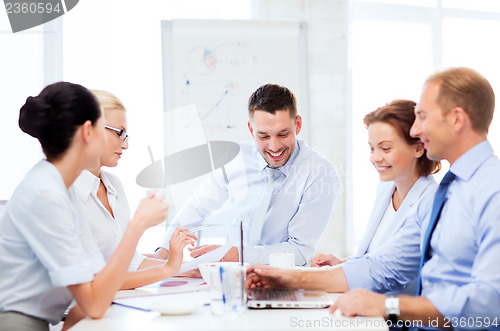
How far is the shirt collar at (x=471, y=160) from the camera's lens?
1517 millimetres

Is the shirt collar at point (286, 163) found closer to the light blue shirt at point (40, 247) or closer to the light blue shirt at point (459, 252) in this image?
the light blue shirt at point (459, 252)

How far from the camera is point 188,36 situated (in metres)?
3.71

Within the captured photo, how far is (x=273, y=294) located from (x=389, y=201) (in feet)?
2.63

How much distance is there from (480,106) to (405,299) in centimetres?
61

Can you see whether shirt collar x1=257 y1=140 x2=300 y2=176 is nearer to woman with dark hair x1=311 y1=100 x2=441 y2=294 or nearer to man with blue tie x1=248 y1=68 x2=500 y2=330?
woman with dark hair x1=311 y1=100 x2=441 y2=294

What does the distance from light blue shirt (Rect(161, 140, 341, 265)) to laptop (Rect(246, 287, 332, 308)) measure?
2.21 feet

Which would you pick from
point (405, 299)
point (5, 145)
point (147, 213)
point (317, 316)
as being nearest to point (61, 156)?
point (147, 213)

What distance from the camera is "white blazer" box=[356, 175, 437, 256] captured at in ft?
6.25

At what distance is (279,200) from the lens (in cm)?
255

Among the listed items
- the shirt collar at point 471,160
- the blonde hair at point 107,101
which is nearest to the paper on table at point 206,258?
the blonde hair at point 107,101

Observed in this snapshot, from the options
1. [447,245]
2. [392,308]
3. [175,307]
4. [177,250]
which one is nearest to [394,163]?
[447,245]

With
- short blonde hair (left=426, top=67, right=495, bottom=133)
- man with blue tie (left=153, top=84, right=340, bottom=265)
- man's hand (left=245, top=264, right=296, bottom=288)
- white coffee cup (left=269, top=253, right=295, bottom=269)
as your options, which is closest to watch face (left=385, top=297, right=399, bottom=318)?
man's hand (left=245, top=264, right=296, bottom=288)

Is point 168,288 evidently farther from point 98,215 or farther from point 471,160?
point 471,160

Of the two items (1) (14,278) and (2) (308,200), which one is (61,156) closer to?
(1) (14,278)
